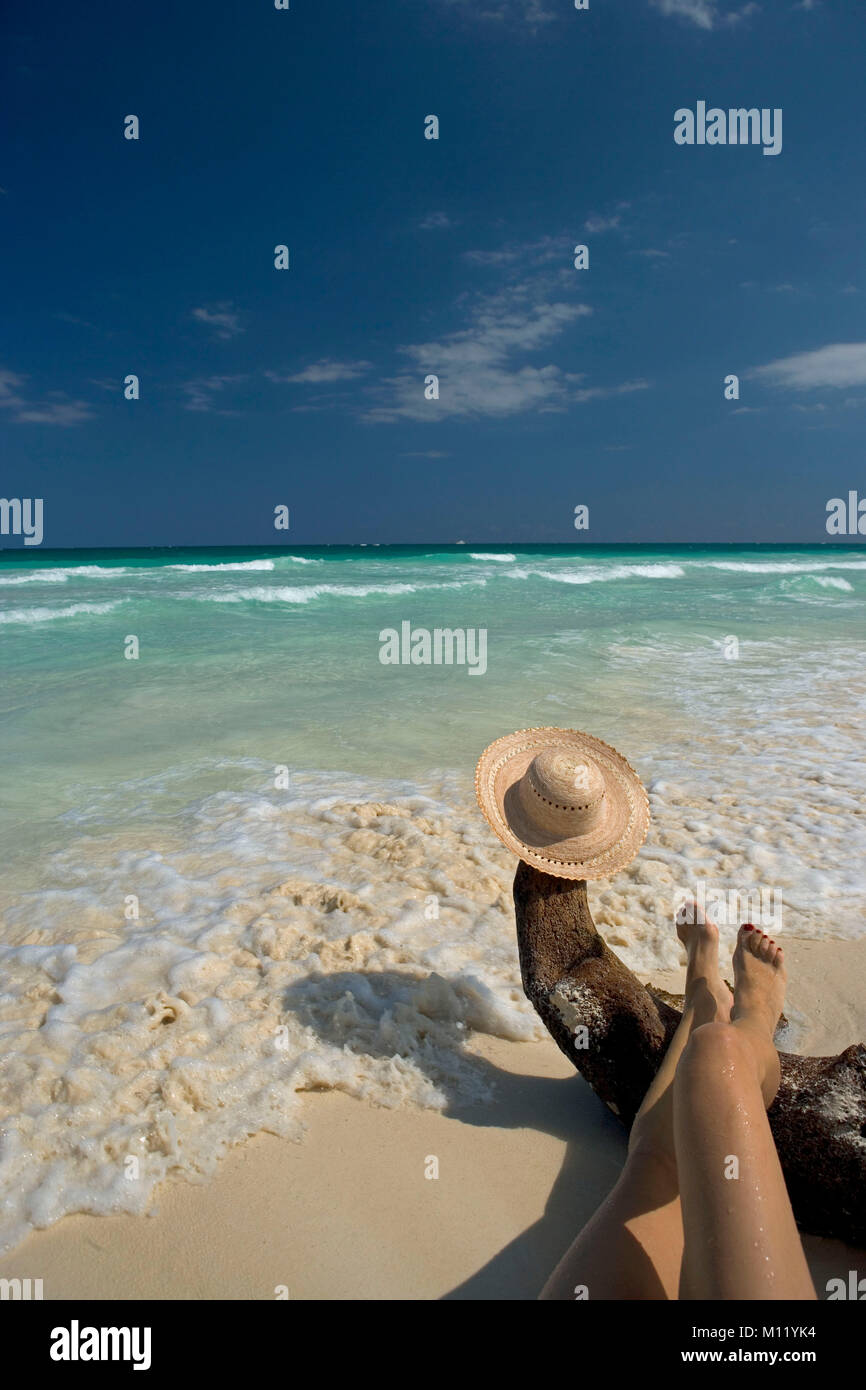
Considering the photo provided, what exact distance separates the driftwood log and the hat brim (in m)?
0.14

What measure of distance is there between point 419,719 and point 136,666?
548 cm

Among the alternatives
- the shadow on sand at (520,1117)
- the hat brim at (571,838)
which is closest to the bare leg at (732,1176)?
the shadow on sand at (520,1117)

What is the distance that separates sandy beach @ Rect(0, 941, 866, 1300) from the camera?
2.21 m

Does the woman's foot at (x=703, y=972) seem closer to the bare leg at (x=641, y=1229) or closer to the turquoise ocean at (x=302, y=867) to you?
the bare leg at (x=641, y=1229)

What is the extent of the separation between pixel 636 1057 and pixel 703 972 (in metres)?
0.37

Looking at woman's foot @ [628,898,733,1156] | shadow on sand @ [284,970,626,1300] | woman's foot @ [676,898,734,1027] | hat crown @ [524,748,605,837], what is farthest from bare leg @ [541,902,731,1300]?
hat crown @ [524,748,605,837]

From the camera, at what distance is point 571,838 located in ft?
9.36

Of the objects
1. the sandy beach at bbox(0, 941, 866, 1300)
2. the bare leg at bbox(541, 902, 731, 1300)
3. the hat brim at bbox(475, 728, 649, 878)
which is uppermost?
the hat brim at bbox(475, 728, 649, 878)

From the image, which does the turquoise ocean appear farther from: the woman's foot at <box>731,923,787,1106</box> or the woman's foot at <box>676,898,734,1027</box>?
the woman's foot at <box>731,923,787,1106</box>

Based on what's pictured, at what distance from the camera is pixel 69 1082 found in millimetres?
2842

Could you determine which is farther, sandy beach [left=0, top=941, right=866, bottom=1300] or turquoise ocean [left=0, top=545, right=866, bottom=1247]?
turquoise ocean [left=0, top=545, right=866, bottom=1247]

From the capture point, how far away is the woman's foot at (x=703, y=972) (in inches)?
100
